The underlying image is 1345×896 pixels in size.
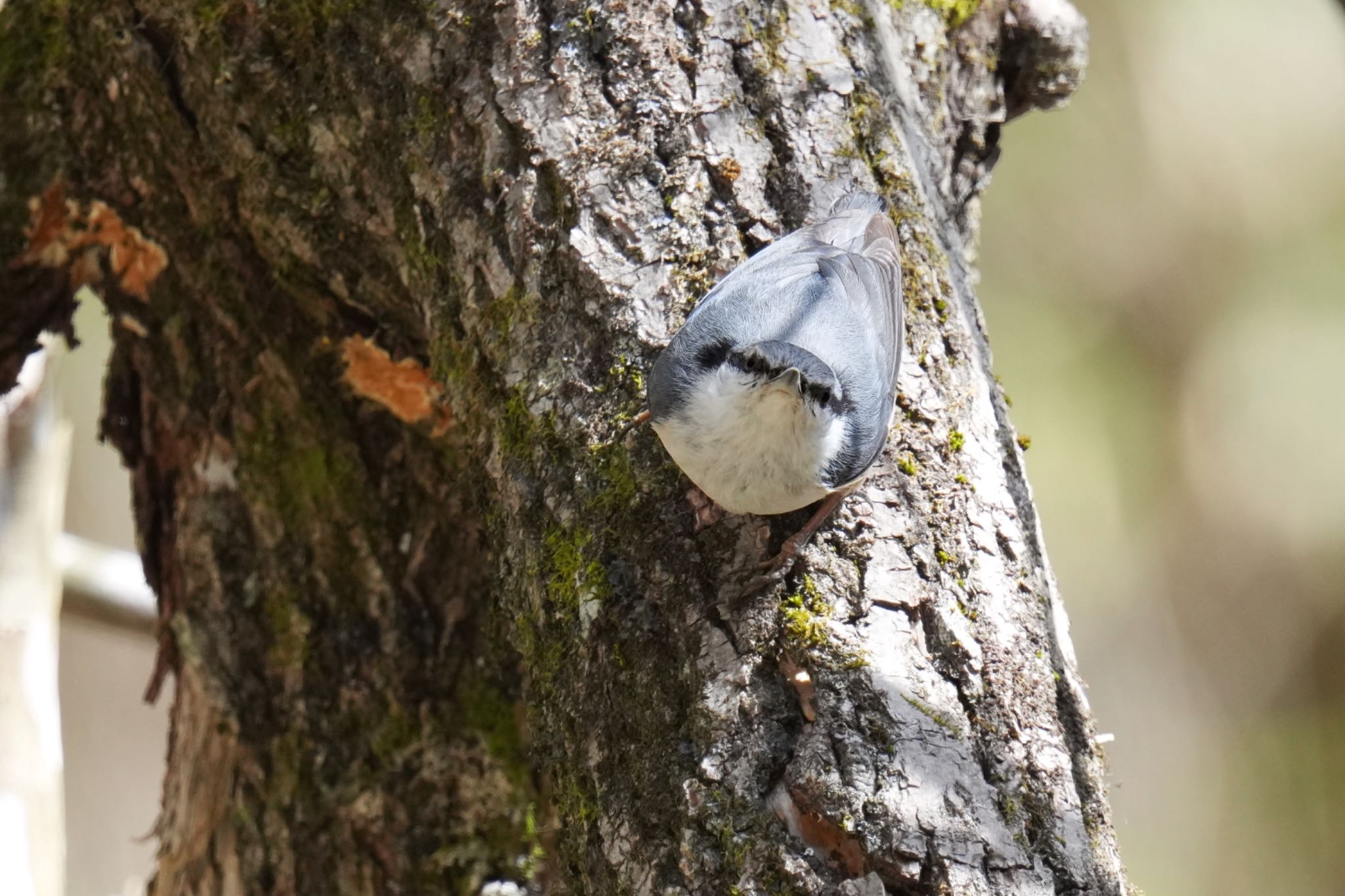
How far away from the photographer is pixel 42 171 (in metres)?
2.71

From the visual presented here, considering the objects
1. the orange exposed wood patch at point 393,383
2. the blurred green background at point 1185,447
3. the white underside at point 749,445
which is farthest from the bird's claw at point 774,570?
the blurred green background at point 1185,447

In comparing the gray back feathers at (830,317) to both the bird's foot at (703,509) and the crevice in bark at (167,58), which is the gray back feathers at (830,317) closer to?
the bird's foot at (703,509)

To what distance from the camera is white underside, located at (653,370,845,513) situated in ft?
6.31

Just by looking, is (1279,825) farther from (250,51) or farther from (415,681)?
(250,51)

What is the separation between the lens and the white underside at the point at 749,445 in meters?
1.92

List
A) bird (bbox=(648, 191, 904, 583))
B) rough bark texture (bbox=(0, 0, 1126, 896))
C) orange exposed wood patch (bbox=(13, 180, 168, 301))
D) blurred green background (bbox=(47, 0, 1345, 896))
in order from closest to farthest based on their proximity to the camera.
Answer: rough bark texture (bbox=(0, 0, 1126, 896)) < bird (bbox=(648, 191, 904, 583)) < orange exposed wood patch (bbox=(13, 180, 168, 301)) < blurred green background (bbox=(47, 0, 1345, 896))

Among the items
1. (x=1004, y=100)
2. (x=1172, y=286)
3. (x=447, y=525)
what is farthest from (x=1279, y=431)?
(x=447, y=525)

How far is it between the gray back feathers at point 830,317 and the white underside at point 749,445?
0.11 ft

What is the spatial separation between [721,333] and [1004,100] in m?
1.43

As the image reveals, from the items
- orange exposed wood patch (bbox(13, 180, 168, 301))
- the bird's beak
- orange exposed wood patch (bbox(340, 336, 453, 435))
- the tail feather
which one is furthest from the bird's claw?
orange exposed wood patch (bbox(13, 180, 168, 301))

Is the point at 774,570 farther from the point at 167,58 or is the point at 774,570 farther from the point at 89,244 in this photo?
the point at 89,244

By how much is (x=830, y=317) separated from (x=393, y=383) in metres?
1.05

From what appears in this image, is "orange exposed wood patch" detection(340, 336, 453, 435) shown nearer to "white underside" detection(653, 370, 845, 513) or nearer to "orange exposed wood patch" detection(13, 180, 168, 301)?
"orange exposed wood patch" detection(13, 180, 168, 301)

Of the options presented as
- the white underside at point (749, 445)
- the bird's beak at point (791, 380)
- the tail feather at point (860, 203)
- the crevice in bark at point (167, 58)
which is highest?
the crevice in bark at point (167, 58)
